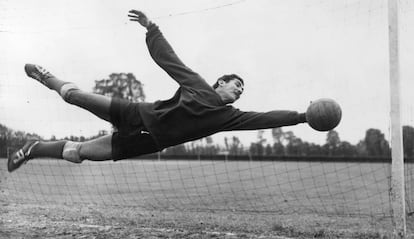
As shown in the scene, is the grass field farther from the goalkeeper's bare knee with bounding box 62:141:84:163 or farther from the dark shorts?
the dark shorts

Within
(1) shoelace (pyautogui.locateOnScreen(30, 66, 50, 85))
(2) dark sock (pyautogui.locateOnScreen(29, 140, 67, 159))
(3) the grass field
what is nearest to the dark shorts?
(2) dark sock (pyautogui.locateOnScreen(29, 140, 67, 159))

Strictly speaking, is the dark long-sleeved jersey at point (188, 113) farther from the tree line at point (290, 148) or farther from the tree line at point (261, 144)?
the tree line at point (290, 148)

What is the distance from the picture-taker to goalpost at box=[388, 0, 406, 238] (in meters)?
6.62

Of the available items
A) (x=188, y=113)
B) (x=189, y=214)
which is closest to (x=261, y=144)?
(x=189, y=214)

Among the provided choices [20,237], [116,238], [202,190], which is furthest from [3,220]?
[202,190]

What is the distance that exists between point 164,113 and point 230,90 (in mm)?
702

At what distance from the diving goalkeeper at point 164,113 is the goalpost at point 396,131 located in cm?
295

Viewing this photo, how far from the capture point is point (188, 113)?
4.55 m

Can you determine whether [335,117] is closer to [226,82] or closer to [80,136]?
[226,82]

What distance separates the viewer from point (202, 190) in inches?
609

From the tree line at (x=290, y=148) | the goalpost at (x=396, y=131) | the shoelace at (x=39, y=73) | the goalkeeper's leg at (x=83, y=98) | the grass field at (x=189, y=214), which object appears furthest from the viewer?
the tree line at (x=290, y=148)

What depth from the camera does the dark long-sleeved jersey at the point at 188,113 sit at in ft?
14.9

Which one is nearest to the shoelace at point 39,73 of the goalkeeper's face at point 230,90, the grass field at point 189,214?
the goalkeeper's face at point 230,90

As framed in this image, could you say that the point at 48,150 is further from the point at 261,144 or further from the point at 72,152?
the point at 261,144
